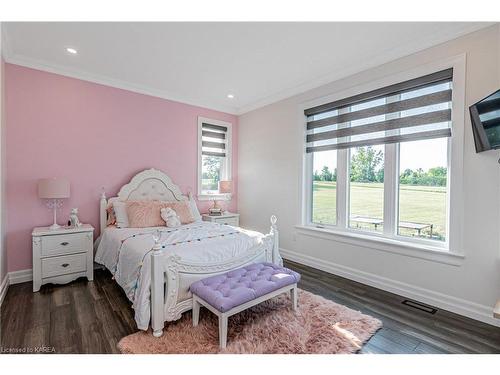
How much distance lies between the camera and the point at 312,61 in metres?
3.00

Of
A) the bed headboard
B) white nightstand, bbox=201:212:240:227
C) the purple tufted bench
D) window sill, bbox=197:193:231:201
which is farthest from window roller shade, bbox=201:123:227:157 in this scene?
the purple tufted bench

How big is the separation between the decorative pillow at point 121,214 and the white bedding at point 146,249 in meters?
0.12

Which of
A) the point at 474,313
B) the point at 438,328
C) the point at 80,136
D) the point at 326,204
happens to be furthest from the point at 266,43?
the point at 474,313

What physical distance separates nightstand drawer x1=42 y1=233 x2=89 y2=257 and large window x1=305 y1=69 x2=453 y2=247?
3145 millimetres

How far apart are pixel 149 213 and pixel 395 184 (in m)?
3.12

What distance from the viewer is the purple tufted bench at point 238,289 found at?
1.81 metres

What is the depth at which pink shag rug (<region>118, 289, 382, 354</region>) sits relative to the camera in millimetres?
1796

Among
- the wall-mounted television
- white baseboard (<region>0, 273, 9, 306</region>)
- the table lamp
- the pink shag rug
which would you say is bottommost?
the pink shag rug

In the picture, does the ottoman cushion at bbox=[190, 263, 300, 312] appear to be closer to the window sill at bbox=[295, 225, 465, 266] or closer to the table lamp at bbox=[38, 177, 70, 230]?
the window sill at bbox=[295, 225, 465, 266]

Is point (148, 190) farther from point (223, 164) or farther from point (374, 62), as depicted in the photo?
point (374, 62)

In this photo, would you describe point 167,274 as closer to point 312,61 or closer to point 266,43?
point 266,43

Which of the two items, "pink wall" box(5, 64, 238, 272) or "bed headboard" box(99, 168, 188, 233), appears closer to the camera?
"pink wall" box(5, 64, 238, 272)

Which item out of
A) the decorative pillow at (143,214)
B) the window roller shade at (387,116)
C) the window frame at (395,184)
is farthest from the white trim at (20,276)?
the window roller shade at (387,116)
